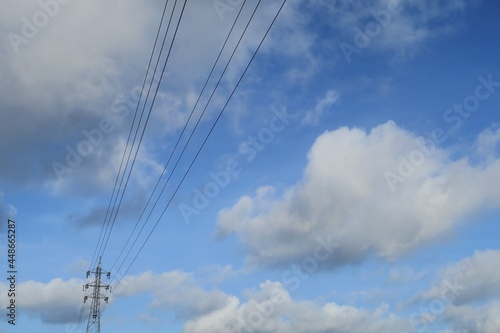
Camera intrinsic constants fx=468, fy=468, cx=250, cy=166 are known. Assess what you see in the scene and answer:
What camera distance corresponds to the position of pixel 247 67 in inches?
760

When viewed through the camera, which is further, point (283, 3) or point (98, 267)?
point (98, 267)

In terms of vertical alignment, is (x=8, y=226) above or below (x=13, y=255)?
above

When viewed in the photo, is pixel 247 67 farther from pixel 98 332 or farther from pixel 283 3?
pixel 98 332

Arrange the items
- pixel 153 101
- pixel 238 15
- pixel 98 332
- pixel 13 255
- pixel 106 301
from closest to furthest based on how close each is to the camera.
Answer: pixel 238 15 < pixel 153 101 < pixel 13 255 < pixel 98 332 < pixel 106 301

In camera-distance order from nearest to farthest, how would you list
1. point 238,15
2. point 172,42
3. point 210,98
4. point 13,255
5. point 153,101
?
point 238,15 < point 172,42 < point 210,98 < point 153,101 < point 13,255

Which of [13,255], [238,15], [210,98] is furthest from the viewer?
[13,255]

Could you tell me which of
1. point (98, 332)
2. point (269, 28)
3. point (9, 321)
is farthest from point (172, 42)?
point (98, 332)

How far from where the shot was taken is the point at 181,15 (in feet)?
63.0

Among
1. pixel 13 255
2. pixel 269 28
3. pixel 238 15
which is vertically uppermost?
pixel 13 255

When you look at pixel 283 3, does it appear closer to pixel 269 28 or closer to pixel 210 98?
pixel 269 28

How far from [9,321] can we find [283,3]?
5218cm

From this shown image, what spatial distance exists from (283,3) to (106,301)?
8187 cm

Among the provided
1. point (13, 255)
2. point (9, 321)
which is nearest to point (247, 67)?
point (13, 255)

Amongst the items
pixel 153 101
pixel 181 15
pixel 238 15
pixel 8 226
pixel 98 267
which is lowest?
pixel 238 15
